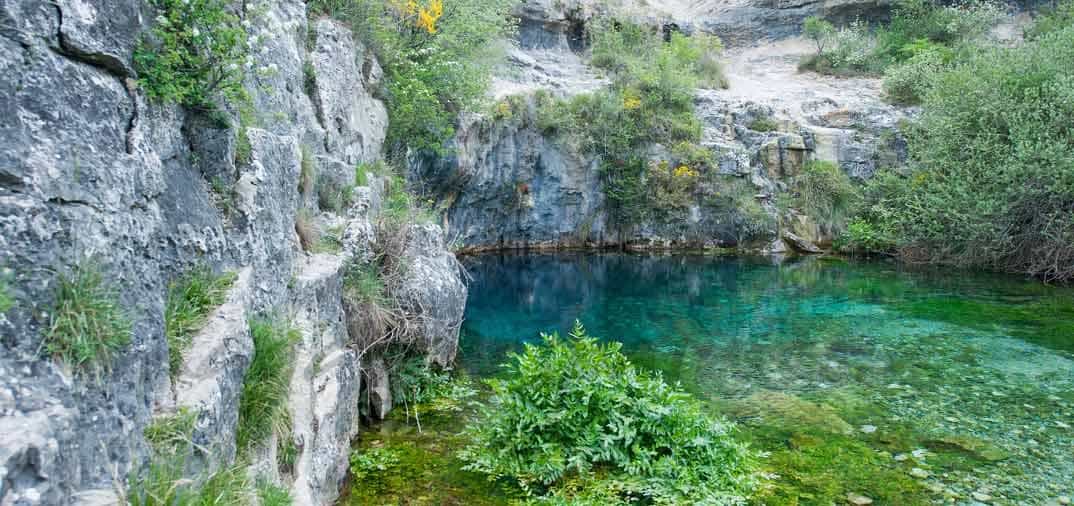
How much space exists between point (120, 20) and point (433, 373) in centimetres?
570

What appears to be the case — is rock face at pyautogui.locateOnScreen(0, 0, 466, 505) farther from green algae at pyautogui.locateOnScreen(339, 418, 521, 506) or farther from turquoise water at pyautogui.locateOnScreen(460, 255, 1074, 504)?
turquoise water at pyautogui.locateOnScreen(460, 255, 1074, 504)

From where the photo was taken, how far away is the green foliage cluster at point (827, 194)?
2500 cm

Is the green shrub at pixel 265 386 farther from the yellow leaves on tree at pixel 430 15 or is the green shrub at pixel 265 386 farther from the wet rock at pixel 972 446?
the yellow leaves on tree at pixel 430 15

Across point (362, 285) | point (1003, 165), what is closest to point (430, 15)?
point (362, 285)

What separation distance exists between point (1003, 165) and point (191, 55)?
21.4 m

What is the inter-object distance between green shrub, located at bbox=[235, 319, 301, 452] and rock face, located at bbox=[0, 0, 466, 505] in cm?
Answer: 13

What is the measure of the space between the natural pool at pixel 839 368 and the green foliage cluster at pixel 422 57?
439cm

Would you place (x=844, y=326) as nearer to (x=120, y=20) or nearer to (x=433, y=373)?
(x=433, y=373)

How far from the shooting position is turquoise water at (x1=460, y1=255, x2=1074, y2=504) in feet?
20.9

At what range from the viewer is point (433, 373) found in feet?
27.7

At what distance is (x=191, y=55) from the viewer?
4.16 meters

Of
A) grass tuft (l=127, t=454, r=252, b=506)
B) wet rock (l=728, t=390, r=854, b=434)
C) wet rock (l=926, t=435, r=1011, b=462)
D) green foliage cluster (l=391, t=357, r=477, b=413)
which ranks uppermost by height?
grass tuft (l=127, t=454, r=252, b=506)

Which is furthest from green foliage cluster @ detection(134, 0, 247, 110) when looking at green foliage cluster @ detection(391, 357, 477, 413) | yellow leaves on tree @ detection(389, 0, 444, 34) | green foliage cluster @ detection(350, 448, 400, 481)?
yellow leaves on tree @ detection(389, 0, 444, 34)

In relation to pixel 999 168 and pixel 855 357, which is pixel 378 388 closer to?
pixel 855 357
